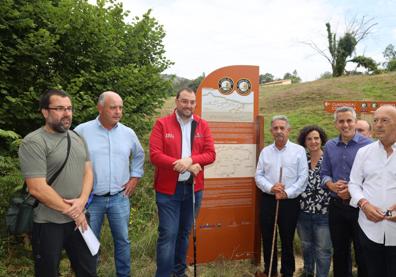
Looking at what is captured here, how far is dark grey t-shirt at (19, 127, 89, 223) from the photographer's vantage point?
2.72 m

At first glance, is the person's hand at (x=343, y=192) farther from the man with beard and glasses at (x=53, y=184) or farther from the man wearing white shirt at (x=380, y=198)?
the man with beard and glasses at (x=53, y=184)

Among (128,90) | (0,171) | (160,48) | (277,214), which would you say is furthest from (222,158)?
(160,48)

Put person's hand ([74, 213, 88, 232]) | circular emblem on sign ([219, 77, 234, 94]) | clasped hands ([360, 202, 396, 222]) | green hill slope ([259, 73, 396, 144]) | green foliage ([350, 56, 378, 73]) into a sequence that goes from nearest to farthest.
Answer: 1. clasped hands ([360, 202, 396, 222])
2. person's hand ([74, 213, 88, 232])
3. circular emblem on sign ([219, 77, 234, 94])
4. green hill slope ([259, 73, 396, 144])
5. green foliage ([350, 56, 378, 73])

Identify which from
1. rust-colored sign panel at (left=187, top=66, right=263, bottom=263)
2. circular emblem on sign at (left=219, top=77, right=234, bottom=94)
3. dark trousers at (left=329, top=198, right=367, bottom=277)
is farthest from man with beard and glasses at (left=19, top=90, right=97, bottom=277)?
dark trousers at (left=329, top=198, right=367, bottom=277)

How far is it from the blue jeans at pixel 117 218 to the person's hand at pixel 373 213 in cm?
236

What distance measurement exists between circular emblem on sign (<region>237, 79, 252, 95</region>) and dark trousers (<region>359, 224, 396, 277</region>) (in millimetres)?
2430

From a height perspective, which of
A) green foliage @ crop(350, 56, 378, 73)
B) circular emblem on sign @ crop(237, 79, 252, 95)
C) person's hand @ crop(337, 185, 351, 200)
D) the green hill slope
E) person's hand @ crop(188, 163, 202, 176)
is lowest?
person's hand @ crop(337, 185, 351, 200)

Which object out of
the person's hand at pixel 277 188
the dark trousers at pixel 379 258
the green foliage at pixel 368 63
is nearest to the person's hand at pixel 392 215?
the dark trousers at pixel 379 258

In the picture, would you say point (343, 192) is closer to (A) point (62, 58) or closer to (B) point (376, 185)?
(B) point (376, 185)

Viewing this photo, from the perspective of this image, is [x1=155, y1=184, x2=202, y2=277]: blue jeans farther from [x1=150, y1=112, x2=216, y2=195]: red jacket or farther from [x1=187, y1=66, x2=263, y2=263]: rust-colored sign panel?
[x1=187, y1=66, x2=263, y2=263]: rust-colored sign panel

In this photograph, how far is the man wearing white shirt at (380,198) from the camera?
2.87 m

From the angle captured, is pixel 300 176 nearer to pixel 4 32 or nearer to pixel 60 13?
pixel 60 13

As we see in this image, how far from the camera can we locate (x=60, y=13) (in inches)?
202

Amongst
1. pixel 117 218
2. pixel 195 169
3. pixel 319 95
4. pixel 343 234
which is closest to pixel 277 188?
pixel 343 234
